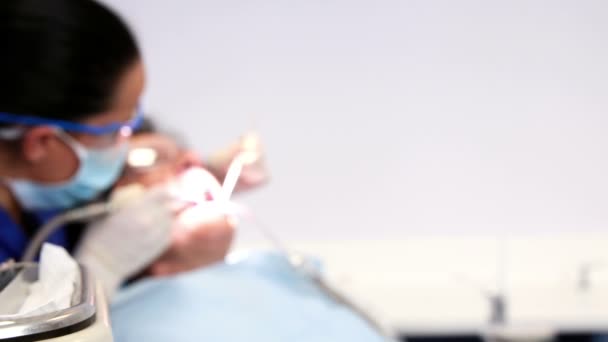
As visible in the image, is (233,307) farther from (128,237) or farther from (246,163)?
(246,163)

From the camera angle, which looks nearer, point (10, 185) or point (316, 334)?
point (316, 334)

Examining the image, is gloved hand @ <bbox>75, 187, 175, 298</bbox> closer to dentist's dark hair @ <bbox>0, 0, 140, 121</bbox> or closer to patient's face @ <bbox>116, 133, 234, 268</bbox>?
patient's face @ <bbox>116, 133, 234, 268</bbox>

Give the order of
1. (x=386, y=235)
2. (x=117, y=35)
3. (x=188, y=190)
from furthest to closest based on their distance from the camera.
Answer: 1. (x=386, y=235)
2. (x=188, y=190)
3. (x=117, y=35)

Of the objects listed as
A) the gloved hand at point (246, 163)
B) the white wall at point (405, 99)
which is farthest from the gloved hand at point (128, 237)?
the white wall at point (405, 99)

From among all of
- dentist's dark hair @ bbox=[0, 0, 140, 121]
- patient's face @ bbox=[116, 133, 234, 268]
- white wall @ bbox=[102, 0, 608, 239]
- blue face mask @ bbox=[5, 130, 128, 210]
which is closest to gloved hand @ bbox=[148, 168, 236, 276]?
patient's face @ bbox=[116, 133, 234, 268]

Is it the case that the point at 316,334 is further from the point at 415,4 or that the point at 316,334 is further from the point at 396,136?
the point at 415,4

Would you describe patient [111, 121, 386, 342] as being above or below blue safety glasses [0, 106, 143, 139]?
below

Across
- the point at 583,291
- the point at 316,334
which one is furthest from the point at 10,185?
the point at 583,291

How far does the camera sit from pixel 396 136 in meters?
2.11

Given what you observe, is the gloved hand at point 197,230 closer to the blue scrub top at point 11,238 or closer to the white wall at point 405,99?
the blue scrub top at point 11,238

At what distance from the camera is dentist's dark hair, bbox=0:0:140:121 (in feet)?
3.41

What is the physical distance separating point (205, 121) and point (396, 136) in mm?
634

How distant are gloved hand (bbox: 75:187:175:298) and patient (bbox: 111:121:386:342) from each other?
5 cm

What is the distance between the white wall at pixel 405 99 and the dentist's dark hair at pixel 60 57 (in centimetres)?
94
